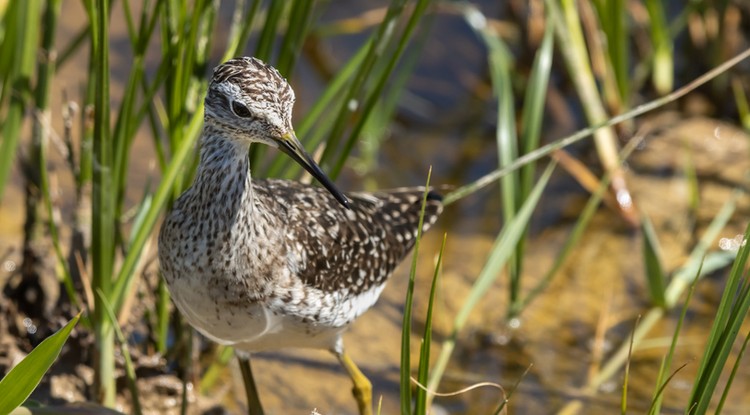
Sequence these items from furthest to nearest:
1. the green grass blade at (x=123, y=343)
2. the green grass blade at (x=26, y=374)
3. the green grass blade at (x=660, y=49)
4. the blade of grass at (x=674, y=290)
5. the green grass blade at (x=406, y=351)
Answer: the green grass blade at (x=660, y=49) < the blade of grass at (x=674, y=290) < the green grass blade at (x=123, y=343) < the green grass blade at (x=406, y=351) < the green grass blade at (x=26, y=374)

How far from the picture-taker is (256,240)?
13.7 ft

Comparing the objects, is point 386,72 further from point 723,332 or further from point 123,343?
point 723,332

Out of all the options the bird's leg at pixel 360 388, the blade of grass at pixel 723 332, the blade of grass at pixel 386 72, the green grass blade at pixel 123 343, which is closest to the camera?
the blade of grass at pixel 723 332

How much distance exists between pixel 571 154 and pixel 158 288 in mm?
Answer: 3846

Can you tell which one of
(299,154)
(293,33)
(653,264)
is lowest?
(653,264)

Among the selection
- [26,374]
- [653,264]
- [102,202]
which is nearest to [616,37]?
[653,264]

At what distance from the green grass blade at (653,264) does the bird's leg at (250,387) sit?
2.20 metres

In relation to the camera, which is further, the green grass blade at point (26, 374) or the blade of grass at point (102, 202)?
the blade of grass at point (102, 202)

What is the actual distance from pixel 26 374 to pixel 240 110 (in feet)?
3.88

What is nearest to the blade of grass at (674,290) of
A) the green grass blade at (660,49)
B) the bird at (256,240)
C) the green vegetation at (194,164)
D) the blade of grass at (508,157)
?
the green vegetation at (194,164)

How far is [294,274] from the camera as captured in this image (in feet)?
14.0

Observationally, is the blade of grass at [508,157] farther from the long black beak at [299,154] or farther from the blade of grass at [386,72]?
the long black beak at [299,154]

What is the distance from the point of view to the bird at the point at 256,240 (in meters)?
3.84

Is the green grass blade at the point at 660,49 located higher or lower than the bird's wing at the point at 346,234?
higher
